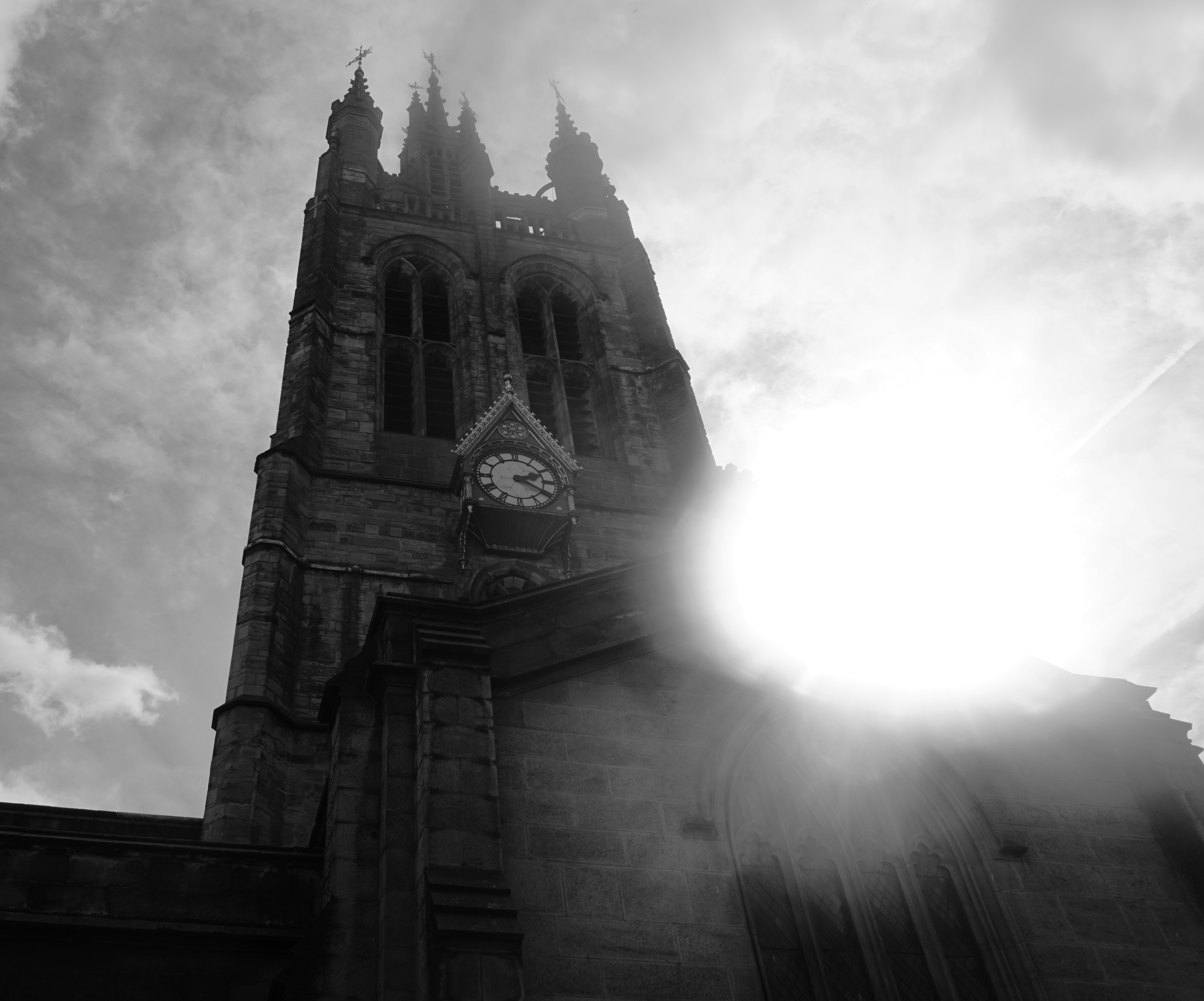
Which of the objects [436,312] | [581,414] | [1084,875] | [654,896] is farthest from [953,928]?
[436,312]

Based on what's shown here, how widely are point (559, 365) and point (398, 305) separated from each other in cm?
489

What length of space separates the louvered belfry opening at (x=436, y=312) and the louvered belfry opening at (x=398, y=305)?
380 mm

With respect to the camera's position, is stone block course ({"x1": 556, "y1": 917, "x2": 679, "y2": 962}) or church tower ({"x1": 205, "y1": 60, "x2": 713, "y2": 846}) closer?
stone block course ({"x1": 556, "y1": 917, "x2": 679, "y2": 962})

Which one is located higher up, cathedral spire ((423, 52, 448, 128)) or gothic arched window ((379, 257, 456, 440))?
cathedral spire ((423, 52, 448, 128))

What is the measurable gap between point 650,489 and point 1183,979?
1879 centimetres

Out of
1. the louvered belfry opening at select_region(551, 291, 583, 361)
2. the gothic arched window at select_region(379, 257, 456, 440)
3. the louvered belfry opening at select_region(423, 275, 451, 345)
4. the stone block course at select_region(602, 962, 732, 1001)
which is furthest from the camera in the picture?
the louvered belfry opening at select_region(551, 291, 583, 361)

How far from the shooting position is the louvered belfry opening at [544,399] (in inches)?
1204

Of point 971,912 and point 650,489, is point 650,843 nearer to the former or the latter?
point 971,912

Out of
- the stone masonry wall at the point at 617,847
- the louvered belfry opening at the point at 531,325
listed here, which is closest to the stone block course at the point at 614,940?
the stone masonry wall at the point at 617,847

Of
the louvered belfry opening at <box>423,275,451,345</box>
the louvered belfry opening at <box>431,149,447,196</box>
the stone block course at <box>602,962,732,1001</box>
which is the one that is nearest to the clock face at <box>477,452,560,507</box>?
the louvered belfry opening at <box>423,275,451,345</box>

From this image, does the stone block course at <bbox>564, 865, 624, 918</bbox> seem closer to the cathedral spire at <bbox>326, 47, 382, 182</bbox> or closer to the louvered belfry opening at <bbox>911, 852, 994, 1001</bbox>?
the louvered belfry opening at <bbox>911, 852, 994, 1001</bbox>

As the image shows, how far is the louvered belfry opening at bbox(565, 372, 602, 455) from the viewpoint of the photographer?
2998cm

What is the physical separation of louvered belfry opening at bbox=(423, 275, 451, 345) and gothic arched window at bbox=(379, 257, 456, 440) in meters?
0.02

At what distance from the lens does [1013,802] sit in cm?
1129
